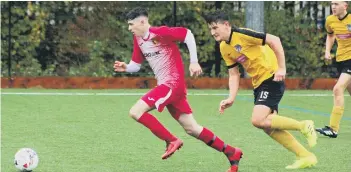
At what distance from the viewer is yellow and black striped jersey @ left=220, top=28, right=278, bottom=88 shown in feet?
25.3

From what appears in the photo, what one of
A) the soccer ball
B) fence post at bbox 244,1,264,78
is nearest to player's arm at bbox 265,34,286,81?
the soccer ball

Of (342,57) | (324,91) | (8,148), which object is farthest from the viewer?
(324,91)

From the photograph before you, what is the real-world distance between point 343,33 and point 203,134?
3691 mm

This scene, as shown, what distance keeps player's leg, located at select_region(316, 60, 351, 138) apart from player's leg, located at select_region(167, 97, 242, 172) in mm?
2653

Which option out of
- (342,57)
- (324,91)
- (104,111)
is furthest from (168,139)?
(324,91)

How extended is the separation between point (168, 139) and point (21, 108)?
213 inches

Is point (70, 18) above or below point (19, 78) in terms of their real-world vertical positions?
above

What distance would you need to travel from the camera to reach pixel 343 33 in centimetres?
1079

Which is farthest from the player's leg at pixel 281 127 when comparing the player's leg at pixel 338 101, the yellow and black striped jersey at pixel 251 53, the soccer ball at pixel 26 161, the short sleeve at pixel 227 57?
the player's leg at pixel 338 101

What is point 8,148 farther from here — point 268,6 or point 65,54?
point 268,6

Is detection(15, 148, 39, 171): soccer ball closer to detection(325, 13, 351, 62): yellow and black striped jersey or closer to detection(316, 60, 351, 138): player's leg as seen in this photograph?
detection(316, 60, 351, 138): player's leg

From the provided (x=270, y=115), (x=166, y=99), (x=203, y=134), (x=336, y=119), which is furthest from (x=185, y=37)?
(x=336, y=119)

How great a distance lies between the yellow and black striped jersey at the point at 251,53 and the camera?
304 inches

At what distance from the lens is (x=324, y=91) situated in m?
16.7
